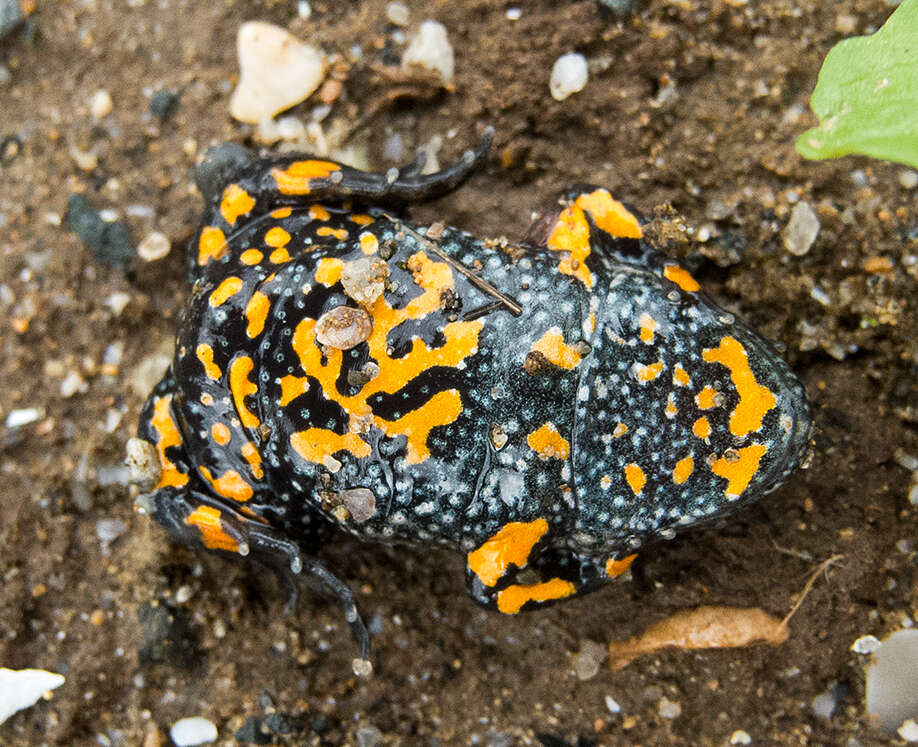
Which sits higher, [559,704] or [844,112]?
[844,112]

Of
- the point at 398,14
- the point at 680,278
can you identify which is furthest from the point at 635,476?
the point at 398,14

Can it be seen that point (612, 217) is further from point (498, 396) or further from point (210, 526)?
point (210, 526)

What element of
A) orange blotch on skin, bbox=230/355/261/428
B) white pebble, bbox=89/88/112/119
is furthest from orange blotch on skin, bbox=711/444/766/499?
white pebble, bbox=89/88/112/119

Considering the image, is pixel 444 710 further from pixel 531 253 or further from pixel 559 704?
pixel 531 253

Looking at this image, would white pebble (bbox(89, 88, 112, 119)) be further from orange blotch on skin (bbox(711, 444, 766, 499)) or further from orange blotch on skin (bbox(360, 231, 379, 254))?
orange blotch on skin (bbox(711, 444, 766, 499))

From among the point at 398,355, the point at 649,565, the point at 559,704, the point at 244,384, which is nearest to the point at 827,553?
the point at 649,565

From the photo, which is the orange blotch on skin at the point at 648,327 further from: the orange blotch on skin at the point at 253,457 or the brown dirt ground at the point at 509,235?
the orange blotch on skin at the point at 253,457
